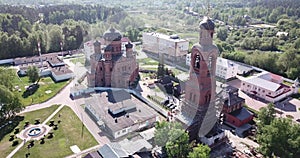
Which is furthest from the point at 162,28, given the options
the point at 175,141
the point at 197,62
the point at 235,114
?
the point at 175,141

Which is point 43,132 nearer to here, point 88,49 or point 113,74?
point 113,74

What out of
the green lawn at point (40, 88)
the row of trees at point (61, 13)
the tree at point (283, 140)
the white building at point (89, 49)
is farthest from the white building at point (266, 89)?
the row of trees at point (61, 13)

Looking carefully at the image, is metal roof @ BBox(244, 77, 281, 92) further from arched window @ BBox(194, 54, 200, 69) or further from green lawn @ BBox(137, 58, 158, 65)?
green lawn @ BBox(137, 58, 158, 65)

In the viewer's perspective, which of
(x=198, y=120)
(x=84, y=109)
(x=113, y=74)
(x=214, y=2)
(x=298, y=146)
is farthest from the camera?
(x=214, y=2)

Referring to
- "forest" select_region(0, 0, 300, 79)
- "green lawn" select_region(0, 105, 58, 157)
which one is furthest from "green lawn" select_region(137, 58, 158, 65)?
"green lawn" select_region(0, 105, 58, 157)

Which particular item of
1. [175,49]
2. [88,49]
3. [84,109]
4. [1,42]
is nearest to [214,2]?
[175,49]

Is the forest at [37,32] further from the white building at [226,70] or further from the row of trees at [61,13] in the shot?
the white building at [226,70]
